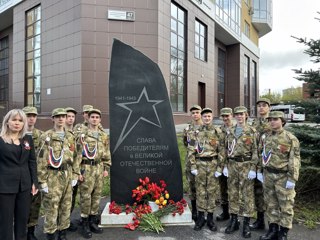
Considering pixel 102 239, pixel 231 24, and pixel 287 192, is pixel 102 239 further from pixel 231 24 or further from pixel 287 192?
pixel 231 24

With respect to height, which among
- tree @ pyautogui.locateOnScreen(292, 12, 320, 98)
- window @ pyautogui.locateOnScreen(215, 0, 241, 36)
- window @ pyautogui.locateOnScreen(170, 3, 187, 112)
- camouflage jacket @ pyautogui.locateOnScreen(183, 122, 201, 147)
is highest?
window @ pyautogui.locateOnScreen(215, 0, 241, 36)

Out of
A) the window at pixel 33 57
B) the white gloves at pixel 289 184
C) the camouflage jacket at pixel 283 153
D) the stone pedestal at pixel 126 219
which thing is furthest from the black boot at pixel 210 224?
the window at pixel 33 57

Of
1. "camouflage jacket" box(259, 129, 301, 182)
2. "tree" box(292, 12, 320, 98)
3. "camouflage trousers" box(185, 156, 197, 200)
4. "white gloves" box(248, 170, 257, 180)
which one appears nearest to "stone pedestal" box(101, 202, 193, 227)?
"camouflage trousers" box(185, 156, 197, 200)

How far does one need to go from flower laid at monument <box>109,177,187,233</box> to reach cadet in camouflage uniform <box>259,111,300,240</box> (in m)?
1.49

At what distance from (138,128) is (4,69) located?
27610 mm

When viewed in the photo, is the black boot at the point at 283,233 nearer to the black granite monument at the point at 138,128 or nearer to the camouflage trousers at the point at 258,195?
the camouflage trousers at the point at 258,195

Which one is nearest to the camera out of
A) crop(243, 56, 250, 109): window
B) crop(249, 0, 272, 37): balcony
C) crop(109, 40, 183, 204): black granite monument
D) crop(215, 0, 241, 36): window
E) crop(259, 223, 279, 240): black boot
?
crop(259, 223, 279, 240): black boot

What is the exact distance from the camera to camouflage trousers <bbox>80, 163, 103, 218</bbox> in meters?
4.85

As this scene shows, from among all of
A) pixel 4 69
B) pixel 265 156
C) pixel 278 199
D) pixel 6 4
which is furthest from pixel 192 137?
pixel 4 69

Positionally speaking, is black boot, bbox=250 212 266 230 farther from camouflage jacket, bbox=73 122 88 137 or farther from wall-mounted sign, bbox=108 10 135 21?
wall-mounted sign, bbox=108 10 135 21

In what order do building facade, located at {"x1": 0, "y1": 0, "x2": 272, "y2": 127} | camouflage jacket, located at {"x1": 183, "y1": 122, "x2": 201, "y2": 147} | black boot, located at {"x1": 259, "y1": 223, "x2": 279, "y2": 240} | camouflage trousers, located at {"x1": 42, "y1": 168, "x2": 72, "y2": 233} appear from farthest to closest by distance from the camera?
building facade, located at {"x1": 0, "y1": 0, "x2": 272, "y2": 127} < camouflage jacket, located at {"x1": 183, "y1": 122, "x2": 201, "y2": 147} < black boot, located at {"x1": 259, "y1": 223, "x2": 279, "y2": 240} < camouflage trousers, located at {"x1": 42, "y1": 168, "x2": 72, "y2": 233}

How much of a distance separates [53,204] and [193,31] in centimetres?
2023

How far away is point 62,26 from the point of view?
60.6 ft

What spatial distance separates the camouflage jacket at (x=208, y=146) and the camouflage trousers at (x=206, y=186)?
11cm
